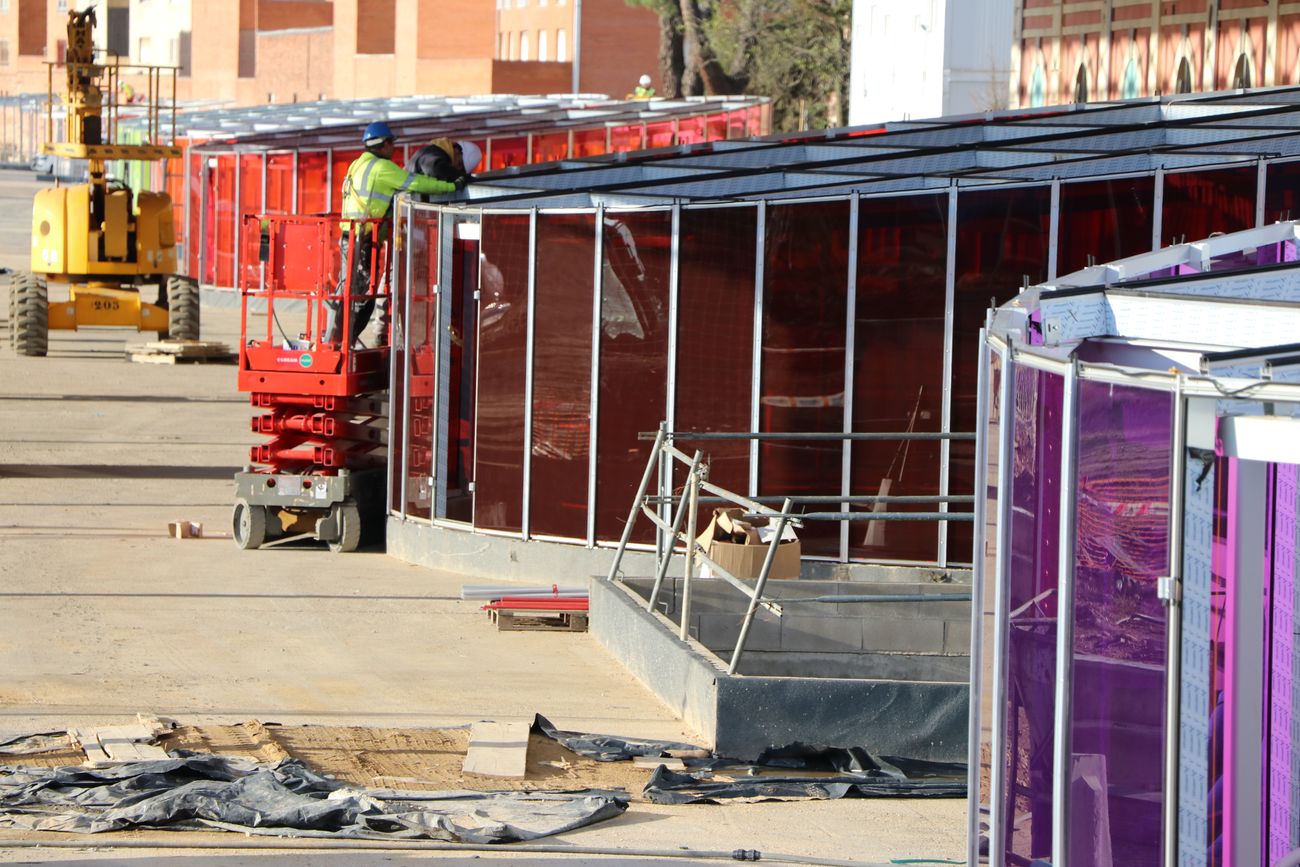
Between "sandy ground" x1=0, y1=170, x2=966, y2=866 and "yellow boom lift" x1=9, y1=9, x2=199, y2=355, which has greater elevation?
"yellow boom lift" x1=9, y1=9, x2=199, y2=355

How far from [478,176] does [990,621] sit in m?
12.0

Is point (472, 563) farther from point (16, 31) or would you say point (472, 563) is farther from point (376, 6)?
point (16, 31)

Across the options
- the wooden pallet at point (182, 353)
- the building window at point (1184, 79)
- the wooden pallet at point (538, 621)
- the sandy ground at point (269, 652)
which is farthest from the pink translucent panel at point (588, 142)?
the wooden pallet at point (538, 621)

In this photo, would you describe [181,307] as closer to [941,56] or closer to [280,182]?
[280,182]

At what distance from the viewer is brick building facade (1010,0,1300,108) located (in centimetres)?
2984

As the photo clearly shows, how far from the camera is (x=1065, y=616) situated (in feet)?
19.1

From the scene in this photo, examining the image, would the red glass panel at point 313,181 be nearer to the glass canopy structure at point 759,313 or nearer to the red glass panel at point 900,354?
the glass canopy structure at point 759,313

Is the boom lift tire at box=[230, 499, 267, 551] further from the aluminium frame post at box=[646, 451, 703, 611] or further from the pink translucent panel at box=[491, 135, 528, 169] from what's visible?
the pink translucent panel at box=[491, 135, 528, 169]

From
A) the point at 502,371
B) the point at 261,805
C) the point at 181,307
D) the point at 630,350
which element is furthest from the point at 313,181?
the point at 261,805

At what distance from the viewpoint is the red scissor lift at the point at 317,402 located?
16.5 metres

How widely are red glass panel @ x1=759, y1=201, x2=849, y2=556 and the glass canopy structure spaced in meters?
0.01

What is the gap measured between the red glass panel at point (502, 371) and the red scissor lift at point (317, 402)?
1268mm

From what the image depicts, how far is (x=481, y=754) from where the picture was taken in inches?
403

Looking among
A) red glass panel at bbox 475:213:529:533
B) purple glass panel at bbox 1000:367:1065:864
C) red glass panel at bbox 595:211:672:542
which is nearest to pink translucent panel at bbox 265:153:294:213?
red glass panel at bbox 475:213:529:533
